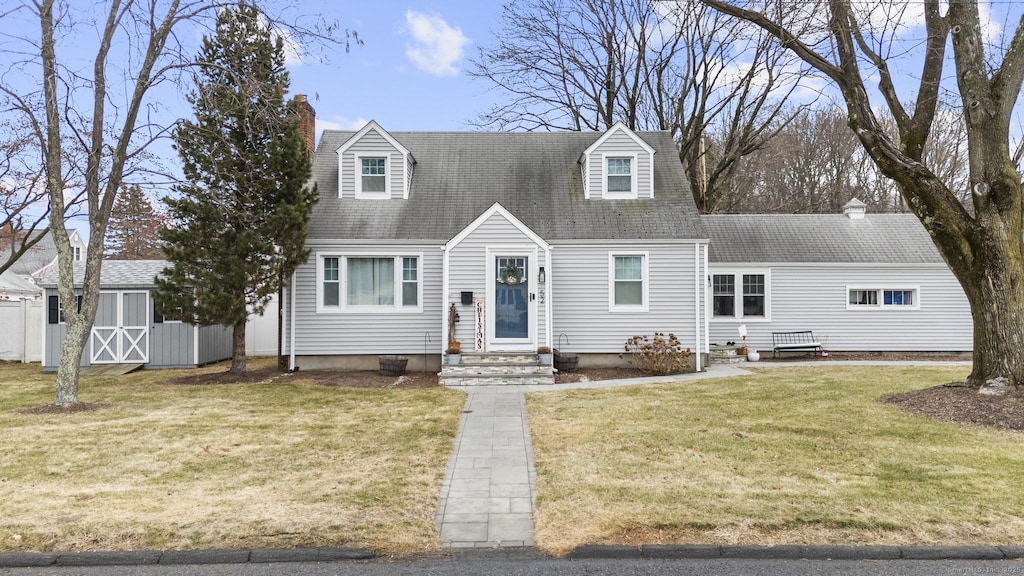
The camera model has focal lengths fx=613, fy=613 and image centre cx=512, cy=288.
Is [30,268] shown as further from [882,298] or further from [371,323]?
[882,298]

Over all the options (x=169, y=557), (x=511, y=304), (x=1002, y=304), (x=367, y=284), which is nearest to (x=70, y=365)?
(x=367, y=284)

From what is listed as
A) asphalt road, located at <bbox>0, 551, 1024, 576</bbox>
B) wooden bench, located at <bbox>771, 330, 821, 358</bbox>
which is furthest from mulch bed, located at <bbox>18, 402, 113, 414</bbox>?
wooden bench, located at <bbox>771, 330, 821, 358</bbox>

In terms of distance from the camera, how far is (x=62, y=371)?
10109 mm

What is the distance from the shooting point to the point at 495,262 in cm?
1432

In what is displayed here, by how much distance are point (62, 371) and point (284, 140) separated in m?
6.04

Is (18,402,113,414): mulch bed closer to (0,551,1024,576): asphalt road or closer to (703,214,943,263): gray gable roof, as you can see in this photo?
(0,551,1024,576): asphalt road

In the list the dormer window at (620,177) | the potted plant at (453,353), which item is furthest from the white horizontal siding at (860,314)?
the potted plant at (453,353)

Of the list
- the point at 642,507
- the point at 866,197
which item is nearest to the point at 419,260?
the point at 642,507

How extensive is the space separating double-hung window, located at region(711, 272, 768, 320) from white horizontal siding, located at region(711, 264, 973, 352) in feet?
0.73

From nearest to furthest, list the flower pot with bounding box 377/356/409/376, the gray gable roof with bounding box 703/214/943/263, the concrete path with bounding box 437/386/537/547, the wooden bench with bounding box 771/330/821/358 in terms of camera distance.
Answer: the concrete path with bounding box 437/386/537/547 → the flower pot with bounding box 377/356/409/376 → the wooden bench with bounding box 771/330/821/358 → the gray gable roof with bounding box 703/214/943/263

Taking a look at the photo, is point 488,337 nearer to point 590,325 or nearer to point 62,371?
point 590,325

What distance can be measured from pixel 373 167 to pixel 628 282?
7250mm

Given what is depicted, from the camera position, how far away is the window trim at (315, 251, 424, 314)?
14836mm

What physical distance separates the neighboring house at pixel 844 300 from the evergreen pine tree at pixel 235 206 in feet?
38.3
